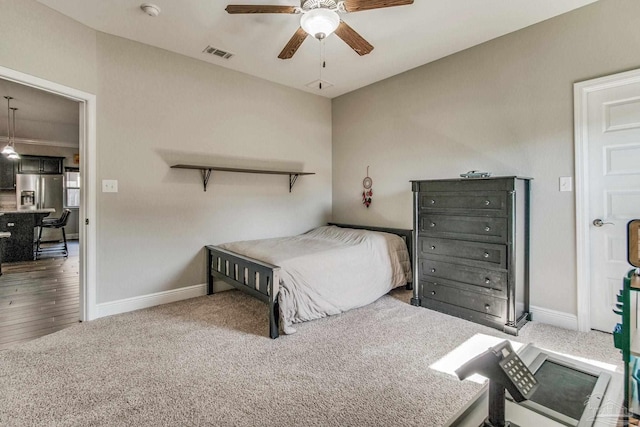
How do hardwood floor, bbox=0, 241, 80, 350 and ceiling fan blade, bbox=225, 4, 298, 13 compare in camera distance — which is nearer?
ceiling fan blade, bbox=225, 4, 298, 13

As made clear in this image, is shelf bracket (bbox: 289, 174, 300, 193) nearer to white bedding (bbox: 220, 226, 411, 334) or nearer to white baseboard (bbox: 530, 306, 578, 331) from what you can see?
white bedding (bbox: 220, 226, 411, 334)

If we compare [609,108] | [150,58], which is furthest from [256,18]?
[609,108]

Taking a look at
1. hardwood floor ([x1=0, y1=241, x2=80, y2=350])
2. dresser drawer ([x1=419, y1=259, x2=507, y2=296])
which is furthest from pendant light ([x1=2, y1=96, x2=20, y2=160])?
dresser drawer ([x1=419, y1=259, x2=507, y2=296])

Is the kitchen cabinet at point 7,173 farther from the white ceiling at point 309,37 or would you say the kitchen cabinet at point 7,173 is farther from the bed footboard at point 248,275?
the bed footboard at point 248,275

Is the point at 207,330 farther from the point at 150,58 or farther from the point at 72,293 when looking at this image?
the point at 150,58

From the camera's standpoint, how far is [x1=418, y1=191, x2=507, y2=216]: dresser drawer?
8.52ft

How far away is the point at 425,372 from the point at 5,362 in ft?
9.25

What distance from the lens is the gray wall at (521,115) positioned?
2488mm

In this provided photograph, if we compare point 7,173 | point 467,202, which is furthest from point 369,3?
point 7,173

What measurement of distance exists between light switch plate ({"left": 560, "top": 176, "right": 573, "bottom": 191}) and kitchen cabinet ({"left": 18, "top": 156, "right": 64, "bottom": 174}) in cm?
997

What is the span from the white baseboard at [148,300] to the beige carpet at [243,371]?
139 millimetres

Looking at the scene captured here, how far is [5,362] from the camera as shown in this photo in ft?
6.88

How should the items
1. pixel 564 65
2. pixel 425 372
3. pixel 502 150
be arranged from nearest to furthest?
pixel 425 372 → pixel 564 65 → pixel 502 150

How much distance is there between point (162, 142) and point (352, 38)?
222 cm
